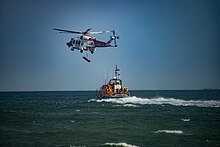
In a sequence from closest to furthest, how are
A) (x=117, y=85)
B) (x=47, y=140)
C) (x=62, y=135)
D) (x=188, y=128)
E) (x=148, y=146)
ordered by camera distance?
(x=148, y=146) → (x=47, y=140) → (x=62, y=135) → (x=188, y=128) → (x=117, y=85)

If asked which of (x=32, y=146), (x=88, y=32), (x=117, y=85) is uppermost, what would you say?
(x=88, y=32)

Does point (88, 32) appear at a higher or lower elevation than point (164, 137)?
higher

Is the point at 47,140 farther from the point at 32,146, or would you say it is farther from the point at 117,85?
the point at 117,85

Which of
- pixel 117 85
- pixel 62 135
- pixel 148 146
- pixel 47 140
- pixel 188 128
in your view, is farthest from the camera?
pixel 117 85

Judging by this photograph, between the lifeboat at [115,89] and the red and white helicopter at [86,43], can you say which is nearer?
the red and white helicopter at [86,43]

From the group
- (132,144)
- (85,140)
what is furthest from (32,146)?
(132,144)

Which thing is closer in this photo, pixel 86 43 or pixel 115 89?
pixel 86 43

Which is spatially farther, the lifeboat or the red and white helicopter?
the lifeboat

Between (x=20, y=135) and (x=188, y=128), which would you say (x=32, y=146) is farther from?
(x=188, y=128)

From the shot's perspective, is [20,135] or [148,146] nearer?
[148,146]
